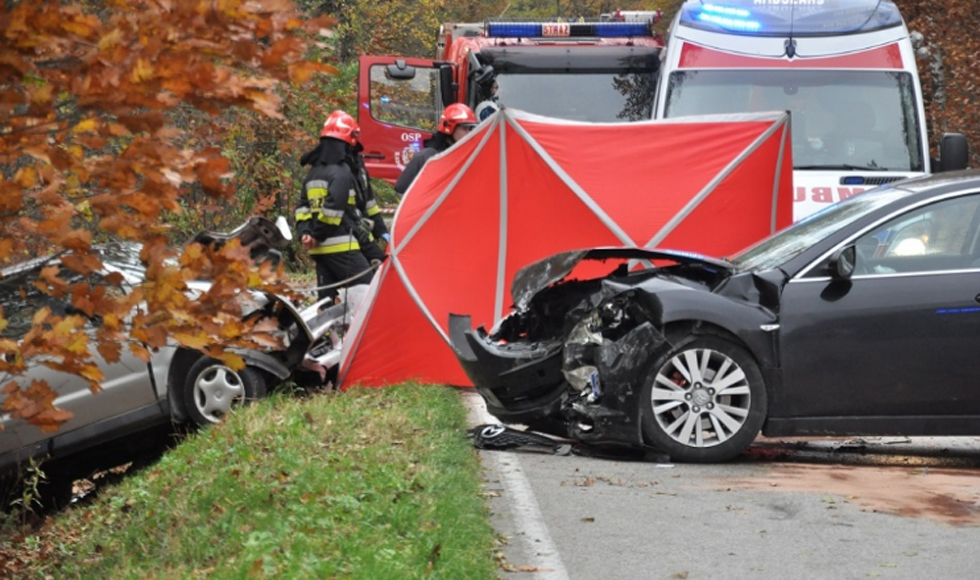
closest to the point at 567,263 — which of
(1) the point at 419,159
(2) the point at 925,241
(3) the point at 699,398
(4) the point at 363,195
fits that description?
(3) the point at 699,398

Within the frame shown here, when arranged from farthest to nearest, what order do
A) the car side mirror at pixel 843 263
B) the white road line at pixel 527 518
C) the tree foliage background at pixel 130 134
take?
the car side mirror at pixel 843 263 → the white road line at pixel 527 518 → the tree foliage background at pixel 130 134

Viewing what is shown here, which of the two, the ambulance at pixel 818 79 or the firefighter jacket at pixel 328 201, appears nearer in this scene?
the firefighter jacket at pixel 328 201

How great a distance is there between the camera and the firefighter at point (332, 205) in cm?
1207

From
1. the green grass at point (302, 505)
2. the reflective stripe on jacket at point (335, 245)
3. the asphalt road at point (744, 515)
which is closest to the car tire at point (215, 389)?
the green grass at point (302, 505)

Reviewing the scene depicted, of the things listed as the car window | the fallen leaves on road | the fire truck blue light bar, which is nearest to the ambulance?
the fire truck blue light bar

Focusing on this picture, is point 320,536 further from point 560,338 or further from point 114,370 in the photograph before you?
point 114,370

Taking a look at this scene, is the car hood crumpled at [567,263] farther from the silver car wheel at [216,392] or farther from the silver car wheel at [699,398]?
the silver car wheel at [216,392]

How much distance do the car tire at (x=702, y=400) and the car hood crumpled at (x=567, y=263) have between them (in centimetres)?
64

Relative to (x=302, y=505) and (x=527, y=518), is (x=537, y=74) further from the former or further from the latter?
(x=302, y=505)

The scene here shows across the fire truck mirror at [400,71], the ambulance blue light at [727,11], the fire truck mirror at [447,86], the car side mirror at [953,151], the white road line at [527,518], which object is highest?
the ambulance blue light at [727,11]

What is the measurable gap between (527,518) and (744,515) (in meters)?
1.01

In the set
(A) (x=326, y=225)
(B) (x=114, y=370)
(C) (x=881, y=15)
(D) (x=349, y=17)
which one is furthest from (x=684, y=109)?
(D) (x=349, y=17)

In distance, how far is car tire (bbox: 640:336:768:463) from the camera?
8375mm

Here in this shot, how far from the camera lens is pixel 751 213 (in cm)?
1155
